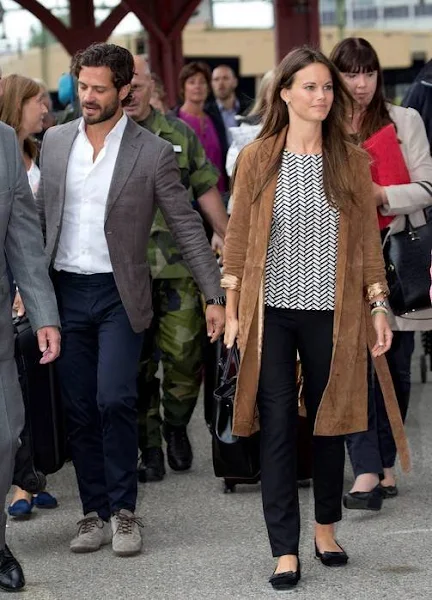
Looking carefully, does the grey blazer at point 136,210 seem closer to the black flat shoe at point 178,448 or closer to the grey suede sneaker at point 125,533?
the grey suede sneaker at point 125,533

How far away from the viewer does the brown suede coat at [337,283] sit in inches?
206

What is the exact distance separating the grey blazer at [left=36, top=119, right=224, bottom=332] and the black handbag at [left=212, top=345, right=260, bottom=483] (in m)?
0.39

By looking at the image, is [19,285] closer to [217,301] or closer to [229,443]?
[217,301]

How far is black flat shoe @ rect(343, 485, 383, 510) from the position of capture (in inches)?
252

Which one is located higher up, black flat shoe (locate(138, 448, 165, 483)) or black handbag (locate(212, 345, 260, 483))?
black handbag (locate(212, 345, 260, 483))

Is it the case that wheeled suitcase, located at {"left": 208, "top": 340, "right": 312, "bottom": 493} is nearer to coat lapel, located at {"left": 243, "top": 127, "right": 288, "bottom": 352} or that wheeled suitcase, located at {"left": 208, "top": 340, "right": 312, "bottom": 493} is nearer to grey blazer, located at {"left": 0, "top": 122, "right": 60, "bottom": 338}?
coat lapel, located at {"left": 243, "top": 127, "right": 288, "bottom": 352}

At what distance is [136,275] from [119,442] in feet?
2.24

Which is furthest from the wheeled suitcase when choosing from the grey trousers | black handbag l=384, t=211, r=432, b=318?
the grey trousers

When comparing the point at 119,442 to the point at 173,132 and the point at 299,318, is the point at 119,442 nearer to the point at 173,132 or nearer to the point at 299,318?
the point at 299,318

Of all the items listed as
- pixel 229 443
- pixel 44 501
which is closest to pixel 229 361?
pixel 229 443

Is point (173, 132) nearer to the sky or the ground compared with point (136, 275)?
nearer to the sky

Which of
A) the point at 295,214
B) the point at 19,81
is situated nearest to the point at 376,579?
the point at 295,214

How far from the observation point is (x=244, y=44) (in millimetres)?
54125

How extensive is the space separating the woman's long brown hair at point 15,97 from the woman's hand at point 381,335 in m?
2.45
